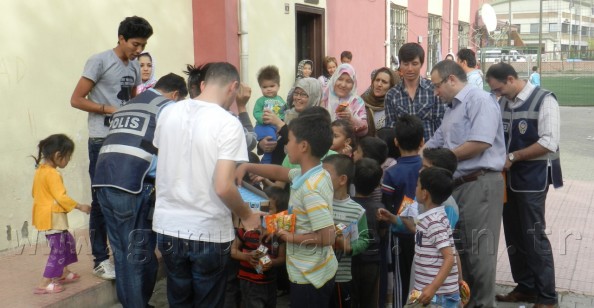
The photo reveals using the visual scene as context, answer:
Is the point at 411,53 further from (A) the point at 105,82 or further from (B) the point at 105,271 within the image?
(B) the point at 105,271

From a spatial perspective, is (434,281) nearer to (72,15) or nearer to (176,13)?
(72,15)

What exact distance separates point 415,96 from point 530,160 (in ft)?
3.59

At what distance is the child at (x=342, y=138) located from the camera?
4.81m

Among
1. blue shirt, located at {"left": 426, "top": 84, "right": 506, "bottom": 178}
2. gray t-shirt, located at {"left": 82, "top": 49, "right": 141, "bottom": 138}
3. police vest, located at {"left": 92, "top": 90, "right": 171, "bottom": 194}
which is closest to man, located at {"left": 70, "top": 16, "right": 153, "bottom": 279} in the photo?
gray t-shirt, located at {"left": 82, "top": 49, "right": 141, "bottom": 138}

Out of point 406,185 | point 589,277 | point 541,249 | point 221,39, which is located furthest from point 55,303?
point 221,39

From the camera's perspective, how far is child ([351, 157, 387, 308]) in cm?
434

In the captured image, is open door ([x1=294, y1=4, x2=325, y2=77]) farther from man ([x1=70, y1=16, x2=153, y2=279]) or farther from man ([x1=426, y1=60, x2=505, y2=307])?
man ([x1=426, y1=60, x2=505, y2=307])

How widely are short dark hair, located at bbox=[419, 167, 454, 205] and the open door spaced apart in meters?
8.00

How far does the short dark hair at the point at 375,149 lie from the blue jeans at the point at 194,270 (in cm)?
150

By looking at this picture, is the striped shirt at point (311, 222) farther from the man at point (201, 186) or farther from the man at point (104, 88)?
the man at point (104, 88)

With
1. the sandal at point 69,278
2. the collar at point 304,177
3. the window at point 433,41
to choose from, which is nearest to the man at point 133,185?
the sandal at point 69,278

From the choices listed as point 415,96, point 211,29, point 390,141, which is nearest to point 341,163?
point 390,141

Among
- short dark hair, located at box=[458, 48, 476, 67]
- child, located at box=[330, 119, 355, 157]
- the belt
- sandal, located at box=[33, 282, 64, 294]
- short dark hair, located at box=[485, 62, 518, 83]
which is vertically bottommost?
sandal, located at box=[33, 282, 64, 294]

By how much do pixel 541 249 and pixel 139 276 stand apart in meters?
2.92
